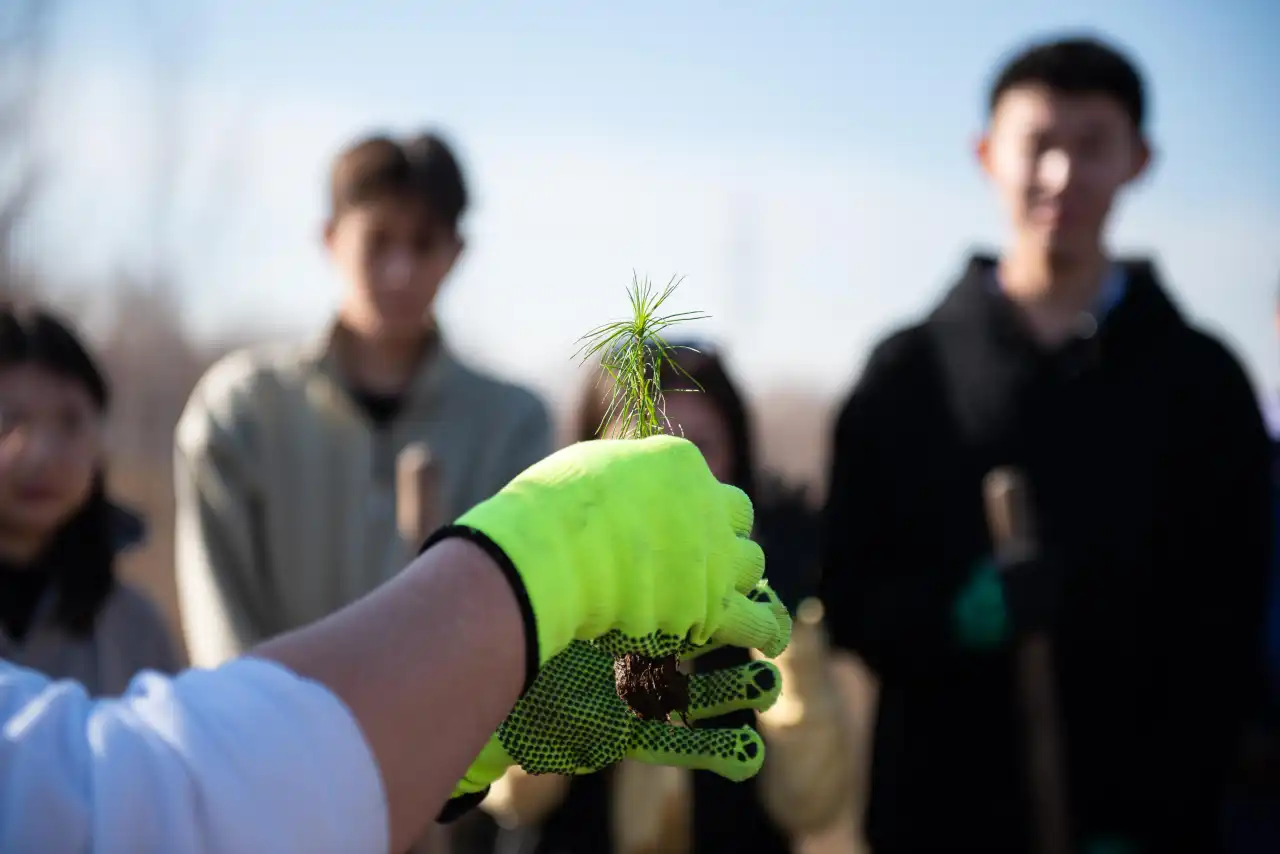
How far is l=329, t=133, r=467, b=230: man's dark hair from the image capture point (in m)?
3.10

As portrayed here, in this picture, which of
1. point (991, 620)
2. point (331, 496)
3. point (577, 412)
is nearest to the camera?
point (577, 412)

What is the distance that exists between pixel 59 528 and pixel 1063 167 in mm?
2524

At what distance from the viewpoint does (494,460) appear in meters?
3.16

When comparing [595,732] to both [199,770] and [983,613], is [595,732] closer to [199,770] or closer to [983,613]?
[199,770]

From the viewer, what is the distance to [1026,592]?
2.81 m

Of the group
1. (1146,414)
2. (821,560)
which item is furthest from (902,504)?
(1146,414)

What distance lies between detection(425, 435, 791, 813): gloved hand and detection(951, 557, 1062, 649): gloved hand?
5.28 ft

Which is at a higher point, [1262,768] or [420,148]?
[420,148]

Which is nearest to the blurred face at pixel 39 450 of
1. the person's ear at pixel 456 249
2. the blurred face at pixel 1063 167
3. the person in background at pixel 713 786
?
the person's ear at pixel 456 249

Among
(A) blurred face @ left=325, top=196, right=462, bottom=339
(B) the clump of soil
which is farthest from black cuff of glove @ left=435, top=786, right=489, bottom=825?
(A) blurred face @ left=325, top=196, right=462, bottom=339

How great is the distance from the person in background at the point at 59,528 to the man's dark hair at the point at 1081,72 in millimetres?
2425

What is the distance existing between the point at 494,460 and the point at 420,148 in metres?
0.83

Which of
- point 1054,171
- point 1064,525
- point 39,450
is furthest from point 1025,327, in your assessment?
point 39,450

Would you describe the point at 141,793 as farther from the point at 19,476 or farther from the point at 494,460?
the point at 494,460
